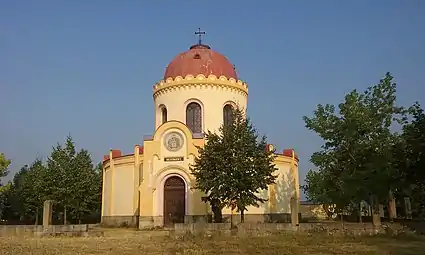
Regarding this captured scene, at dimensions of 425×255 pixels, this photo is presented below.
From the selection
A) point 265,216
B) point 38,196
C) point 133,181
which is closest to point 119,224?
point 133,181

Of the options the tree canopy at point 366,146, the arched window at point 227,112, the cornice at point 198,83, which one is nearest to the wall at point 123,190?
the cornice at point 198,83

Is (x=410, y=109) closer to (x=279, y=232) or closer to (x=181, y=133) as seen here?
(x=279, y=232)

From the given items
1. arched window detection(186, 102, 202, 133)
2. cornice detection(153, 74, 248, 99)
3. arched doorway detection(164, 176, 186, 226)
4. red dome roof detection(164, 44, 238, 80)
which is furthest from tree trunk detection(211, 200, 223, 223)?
red dome roof detection(164, 44, 238, 80)

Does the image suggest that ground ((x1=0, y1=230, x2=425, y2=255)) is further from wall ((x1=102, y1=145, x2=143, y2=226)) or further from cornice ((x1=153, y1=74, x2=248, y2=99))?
cornice ((x1=153, y1=74, x2=248, y2=99))

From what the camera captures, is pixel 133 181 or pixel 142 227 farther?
pixel 133 181

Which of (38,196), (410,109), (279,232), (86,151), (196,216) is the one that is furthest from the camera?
(86,151)

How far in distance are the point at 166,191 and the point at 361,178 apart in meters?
14.3

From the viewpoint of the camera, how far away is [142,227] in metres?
32.8

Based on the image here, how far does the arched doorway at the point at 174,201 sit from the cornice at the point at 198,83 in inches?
350

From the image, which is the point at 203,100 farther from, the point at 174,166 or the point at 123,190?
the point at 123,190

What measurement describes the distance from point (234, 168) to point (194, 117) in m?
11.5

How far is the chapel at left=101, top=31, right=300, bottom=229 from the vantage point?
1324 inches

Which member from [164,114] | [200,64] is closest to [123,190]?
[164,114]

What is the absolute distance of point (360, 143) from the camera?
1180 inches
